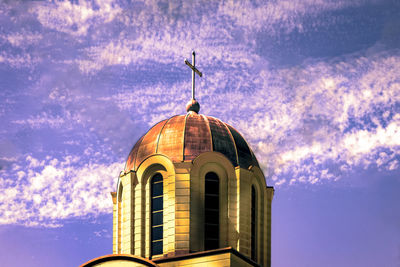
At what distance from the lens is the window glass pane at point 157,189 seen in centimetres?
5038

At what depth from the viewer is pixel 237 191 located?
49750 mm

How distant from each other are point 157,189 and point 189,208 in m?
2.72

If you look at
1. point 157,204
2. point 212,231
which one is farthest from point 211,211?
point 157,204

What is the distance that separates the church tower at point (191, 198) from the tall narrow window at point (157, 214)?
53 mm

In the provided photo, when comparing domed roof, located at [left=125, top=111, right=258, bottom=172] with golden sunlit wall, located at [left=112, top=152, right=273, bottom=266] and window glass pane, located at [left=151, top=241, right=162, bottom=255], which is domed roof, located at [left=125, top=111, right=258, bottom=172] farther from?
window glass pane, located at [left=151, top=241, right=162, bottom=255]

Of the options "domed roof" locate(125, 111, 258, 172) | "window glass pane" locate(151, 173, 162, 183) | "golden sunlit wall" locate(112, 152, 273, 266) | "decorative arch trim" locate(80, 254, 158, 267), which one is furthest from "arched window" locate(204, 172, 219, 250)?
"decorative arch trim" locate(80, 254, 158, 267)

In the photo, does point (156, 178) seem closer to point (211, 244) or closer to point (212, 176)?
point (212, 176)

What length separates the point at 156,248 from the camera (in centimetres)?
4928

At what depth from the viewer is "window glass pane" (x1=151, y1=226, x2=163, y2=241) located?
49.5 m

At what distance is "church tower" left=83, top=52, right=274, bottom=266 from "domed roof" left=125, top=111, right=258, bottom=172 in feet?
0.18

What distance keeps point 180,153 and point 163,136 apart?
1948mm

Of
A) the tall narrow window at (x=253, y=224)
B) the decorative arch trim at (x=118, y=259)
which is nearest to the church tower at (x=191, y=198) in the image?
the tall narrow window at (x=253, y=224)

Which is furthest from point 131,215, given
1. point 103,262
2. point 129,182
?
point 103,262

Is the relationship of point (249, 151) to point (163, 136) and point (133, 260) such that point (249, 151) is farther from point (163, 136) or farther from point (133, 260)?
point (133, 260)
